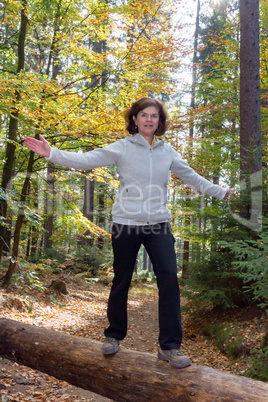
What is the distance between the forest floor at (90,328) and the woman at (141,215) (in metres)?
1.61

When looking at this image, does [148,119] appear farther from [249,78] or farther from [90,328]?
[249,78]

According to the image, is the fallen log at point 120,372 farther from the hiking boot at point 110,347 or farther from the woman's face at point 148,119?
the woman's face at point 148,119

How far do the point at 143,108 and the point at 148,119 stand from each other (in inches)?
5.5

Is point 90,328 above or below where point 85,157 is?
below

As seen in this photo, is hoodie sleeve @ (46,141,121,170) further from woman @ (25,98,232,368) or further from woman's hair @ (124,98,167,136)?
woman's hair @ (124,98,167,136)

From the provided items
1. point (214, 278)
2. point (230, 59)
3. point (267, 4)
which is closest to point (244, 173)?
point (214, 278)

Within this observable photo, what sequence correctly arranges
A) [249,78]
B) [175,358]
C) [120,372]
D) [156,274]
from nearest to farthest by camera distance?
1. [175,358]
2. [120,372]
3. [156,274]
4. [249,78]

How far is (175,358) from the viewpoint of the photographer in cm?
311

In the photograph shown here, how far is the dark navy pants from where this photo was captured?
10.6ft

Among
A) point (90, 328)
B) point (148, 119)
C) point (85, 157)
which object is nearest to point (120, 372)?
point (85, 157)

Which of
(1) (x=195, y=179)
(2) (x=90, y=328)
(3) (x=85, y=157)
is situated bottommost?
(2) (x=90, y=328)

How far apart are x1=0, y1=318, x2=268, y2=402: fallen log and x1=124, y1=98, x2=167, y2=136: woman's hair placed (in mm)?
2278

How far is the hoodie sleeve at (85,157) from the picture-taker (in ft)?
10.5

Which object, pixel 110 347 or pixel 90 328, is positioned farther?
pixel 90 328
